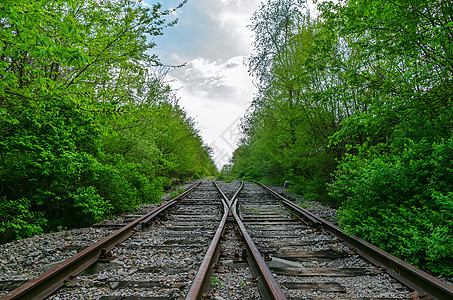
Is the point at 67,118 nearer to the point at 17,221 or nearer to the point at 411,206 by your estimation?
the point at 17,221

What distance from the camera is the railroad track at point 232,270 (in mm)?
2660

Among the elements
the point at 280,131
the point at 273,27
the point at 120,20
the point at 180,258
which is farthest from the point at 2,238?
the point at 273,27

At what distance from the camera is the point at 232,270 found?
3.38 metres

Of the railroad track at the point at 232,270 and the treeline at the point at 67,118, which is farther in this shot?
the treeline at the point at 67,118

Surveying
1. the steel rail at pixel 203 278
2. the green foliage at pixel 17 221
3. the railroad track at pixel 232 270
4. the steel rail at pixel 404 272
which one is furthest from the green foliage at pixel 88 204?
the steel rail at pixel 404 272

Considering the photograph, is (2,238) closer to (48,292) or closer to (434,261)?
(48,292)

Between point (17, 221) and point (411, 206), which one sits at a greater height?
point (411, 206)

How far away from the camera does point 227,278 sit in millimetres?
3109

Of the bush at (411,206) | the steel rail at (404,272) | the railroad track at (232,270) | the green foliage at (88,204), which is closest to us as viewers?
the steel rail at (404,272)

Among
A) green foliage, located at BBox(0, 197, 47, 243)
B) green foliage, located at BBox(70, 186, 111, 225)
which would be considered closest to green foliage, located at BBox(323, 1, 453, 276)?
green foliage, located at BBox(70, 186, 111, 225)

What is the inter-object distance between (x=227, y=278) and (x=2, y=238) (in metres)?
4.50

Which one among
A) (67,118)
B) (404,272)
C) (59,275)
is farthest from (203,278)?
(67,118)

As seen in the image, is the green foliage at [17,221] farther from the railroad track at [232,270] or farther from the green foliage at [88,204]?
the railroad track at [232,270]

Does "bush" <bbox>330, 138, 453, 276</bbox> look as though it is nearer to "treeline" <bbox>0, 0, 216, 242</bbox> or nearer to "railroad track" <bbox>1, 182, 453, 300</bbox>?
"railroad track" <bbox>1, 182, 453, 300</bbox>
